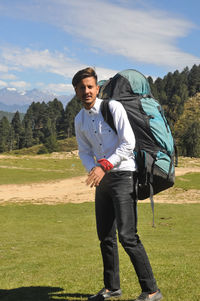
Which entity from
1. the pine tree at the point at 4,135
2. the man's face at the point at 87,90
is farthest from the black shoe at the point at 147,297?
the pine tree at the point at 4,135

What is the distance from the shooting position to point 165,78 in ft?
527

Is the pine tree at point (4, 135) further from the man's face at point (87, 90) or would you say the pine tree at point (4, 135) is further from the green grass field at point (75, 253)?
the man's face at point (87, 90)

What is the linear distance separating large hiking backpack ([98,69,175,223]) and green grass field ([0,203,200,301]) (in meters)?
1.98

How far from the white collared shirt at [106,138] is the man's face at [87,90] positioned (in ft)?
0.35

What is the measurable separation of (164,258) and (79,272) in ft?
10.2

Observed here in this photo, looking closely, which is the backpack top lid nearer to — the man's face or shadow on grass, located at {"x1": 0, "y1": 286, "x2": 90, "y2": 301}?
the man's face

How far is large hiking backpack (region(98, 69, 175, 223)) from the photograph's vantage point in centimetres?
480

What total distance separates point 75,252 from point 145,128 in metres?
7.80

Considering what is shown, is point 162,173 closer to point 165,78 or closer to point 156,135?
point 156,135

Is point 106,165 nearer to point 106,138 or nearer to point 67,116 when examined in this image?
point 106,138

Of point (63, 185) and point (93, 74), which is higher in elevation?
point (93, 74)

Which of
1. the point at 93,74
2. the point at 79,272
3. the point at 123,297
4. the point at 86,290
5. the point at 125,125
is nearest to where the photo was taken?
the point at 125,125

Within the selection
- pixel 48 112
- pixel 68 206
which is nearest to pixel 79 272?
pixel 68 206

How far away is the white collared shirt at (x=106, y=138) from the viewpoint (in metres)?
4.66
